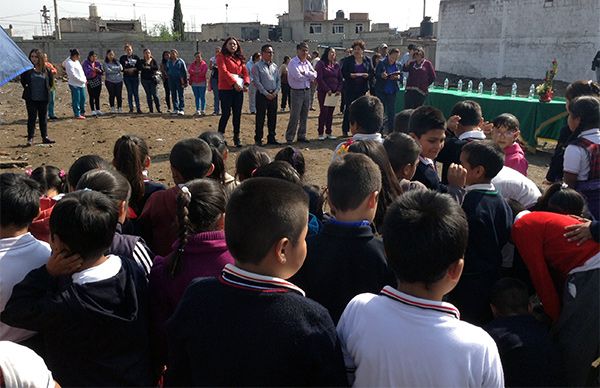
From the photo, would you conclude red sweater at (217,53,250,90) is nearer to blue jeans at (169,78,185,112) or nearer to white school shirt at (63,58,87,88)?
blue jeans at (169,78,185,112)

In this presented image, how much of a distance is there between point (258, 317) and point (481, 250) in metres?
1.64

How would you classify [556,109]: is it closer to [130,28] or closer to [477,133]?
[477,133]

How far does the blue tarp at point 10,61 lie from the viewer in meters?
4.03

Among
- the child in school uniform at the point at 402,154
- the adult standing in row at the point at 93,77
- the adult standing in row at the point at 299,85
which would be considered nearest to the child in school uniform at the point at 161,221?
the child in school uniform at the point at 402,154

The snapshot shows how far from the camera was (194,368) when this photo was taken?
1.56 metres

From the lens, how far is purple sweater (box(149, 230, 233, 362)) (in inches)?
82.8

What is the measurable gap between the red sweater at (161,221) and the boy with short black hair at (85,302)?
2.51 feet

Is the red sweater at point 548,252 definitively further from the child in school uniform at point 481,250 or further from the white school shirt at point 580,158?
the white school shirt at point 580,158

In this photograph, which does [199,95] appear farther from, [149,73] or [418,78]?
[418,78]

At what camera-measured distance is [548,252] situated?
2.48m

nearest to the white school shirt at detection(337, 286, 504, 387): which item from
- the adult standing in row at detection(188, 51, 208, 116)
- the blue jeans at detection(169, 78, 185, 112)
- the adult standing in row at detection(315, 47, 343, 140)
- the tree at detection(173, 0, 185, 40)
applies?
the adult standing in row at detection(315, 47, 343, 140)

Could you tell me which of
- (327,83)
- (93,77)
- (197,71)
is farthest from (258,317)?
(93,77)

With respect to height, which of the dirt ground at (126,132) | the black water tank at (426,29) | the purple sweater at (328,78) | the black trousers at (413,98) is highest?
the black water tank at (426,29)

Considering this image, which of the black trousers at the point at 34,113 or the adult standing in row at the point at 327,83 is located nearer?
the black trousers at the point at 34,113
